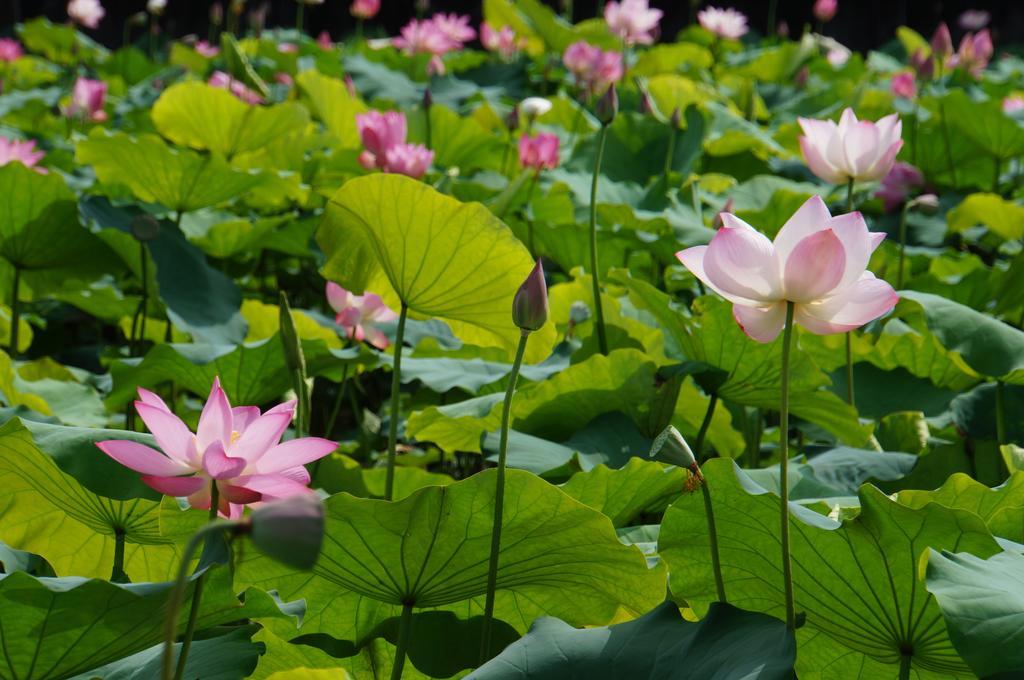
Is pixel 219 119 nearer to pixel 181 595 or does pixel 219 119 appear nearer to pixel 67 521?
pixel 67 521

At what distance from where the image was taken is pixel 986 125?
2.77 metres

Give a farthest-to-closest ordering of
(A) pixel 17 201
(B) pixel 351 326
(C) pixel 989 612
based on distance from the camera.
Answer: (A) pixel 17 201 → (B) pixel 351 326 → (C) pixel 989 612

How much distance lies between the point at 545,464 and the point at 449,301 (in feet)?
0.72

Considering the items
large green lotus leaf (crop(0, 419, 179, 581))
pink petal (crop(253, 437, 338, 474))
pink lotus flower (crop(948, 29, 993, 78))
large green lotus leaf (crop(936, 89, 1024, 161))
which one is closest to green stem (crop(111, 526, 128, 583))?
large green lotus leaf (crop(0, 419, 179, 581))

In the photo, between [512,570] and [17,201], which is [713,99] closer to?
[17,201]

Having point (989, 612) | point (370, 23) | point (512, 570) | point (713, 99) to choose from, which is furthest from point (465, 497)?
point (370, 23)

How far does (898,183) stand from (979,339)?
1.31 meters

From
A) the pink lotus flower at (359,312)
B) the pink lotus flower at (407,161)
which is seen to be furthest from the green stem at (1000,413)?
the pink lotus flower at (407,161)

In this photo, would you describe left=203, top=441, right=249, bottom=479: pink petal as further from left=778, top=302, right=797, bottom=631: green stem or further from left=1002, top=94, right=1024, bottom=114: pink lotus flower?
left=1002, top=94, right=1024, bottom=114: pink lotus flower

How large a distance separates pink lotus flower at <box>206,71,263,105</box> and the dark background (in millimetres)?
3809

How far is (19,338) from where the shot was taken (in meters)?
2.21

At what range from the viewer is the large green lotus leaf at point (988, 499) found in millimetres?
1112

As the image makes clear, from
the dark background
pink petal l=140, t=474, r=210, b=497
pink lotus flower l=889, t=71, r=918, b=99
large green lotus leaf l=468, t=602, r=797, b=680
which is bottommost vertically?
the dark background

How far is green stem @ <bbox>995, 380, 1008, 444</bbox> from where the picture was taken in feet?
5.11
